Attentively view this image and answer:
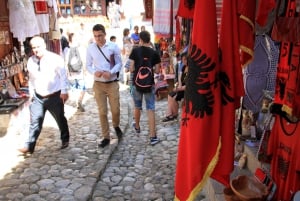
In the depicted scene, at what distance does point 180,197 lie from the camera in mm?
2137

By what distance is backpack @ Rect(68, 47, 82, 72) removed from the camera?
8758mm

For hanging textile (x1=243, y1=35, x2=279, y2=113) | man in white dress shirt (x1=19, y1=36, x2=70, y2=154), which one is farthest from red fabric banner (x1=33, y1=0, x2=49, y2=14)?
hanging textile (x1=243, y1=35, x2=279, y2=113)

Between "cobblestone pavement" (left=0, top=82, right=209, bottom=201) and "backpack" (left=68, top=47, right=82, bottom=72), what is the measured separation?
197 centimetres

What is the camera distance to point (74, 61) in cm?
878

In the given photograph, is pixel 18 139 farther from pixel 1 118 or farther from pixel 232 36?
pixel 232 36

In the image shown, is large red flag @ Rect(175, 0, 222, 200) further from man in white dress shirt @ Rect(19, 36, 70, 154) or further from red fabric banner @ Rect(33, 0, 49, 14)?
red fabric banner @ Rect(33, 0, 49, 14)

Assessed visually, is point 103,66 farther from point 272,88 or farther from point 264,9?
point 264,9

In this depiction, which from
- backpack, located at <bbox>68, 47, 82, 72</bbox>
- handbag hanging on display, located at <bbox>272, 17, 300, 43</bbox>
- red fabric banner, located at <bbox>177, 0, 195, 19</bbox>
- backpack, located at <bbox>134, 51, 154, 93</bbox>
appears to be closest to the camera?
handbag hanging on display, located at <bbox>272, 17, 300, 43</bbox>

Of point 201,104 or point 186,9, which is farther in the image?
point 186,9

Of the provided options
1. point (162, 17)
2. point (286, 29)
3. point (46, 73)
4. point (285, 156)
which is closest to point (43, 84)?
point (46, 73)

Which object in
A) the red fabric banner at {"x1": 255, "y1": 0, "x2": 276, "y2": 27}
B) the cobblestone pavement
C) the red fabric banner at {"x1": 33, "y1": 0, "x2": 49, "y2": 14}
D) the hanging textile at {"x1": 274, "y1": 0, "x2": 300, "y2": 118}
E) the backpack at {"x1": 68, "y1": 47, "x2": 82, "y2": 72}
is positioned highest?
the red fabric banner at {"x1": 33, "y1": 0, "x2": 49, "y2": 14}

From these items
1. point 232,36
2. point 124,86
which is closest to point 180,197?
point 232,36

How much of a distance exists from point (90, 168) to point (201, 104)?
12.2ft

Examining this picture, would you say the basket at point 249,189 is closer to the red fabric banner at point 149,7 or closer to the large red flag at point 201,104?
the large red flag at point 201,104
